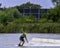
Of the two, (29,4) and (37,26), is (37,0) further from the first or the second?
(37,26)

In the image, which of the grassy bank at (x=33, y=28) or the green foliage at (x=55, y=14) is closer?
the grassy bank at (x=33, y=28)

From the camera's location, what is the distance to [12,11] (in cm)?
7125

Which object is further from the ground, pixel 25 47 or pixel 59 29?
pixel 25 47

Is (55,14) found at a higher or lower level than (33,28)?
higher

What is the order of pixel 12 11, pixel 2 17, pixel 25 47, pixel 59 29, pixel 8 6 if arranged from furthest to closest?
1. pixel 8 6
2. pixel 12 11
3. pixel 2 17
4. pixel 59 29
5. pixel 25 47

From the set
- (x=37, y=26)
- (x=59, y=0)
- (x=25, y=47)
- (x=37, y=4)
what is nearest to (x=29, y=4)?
(x=37, y=4)

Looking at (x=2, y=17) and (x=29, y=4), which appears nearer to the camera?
(x=2, y=17)

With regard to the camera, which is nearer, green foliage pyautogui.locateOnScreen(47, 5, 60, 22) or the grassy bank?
the grassy bank

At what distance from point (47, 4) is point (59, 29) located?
3546 centimetres

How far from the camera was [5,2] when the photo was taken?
8575 cm

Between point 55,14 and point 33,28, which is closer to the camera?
point 33,28

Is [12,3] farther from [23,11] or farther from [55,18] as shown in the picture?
[55,18]

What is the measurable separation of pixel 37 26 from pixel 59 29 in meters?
3.91

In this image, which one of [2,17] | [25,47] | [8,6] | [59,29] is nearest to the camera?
[25,47]
